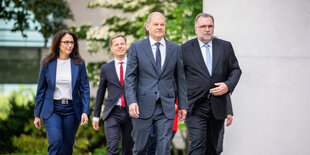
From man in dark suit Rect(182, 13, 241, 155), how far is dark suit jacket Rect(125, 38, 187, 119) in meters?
0.57

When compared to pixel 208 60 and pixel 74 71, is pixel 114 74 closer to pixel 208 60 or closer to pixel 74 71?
pixel 74 71

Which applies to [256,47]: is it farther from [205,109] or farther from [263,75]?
[205,109]

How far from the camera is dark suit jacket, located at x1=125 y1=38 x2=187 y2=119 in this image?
4613 millimetres

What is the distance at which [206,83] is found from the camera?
5.30m

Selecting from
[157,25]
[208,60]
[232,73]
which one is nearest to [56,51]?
[157,25]

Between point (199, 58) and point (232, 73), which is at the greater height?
point (199, 58)

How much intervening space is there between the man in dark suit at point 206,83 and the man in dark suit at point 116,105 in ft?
4.05

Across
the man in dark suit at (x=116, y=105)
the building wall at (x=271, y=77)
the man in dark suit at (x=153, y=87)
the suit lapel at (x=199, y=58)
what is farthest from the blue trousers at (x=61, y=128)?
the building wall at (x=271, y=77)

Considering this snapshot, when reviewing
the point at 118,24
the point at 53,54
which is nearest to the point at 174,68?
the point at 53,54

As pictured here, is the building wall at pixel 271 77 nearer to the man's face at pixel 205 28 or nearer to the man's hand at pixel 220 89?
the man's face at pixel 205 28

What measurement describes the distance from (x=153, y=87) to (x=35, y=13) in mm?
8390

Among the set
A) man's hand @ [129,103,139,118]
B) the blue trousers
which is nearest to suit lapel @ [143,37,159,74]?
man's hand @ [129,103,139,118]

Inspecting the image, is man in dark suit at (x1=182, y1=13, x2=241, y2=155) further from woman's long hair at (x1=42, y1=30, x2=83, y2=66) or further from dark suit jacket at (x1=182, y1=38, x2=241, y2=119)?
woman's long hair at (x1=42, y1=30, x2=83, y2=66)

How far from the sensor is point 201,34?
215 inches
